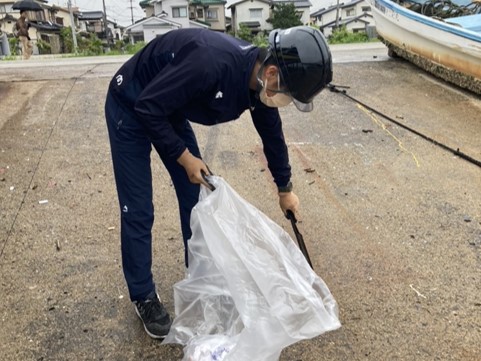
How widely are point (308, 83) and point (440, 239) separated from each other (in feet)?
6.02

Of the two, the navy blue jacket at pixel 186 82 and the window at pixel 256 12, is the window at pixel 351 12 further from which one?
the navy blue jacket at pixel 186 82

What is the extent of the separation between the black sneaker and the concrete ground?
0.19ft

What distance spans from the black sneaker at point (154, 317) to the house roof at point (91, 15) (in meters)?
53.2

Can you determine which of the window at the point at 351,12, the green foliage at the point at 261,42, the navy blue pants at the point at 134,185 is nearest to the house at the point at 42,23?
the green foliage at the point at 261,42

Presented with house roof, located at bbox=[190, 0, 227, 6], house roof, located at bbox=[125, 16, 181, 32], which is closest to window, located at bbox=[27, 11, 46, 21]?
house roof, located at bbox=[125, 16, 181, 32]

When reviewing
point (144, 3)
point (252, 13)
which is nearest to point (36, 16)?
point (144, 3)

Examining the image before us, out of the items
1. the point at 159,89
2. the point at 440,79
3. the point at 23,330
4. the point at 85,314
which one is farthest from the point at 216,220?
the point at 440,79

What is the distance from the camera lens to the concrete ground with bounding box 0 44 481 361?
2.18m

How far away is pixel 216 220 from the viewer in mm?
1844

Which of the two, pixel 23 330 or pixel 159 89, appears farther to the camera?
pixel 23 330

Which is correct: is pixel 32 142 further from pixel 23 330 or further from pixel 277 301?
pixel 277 301

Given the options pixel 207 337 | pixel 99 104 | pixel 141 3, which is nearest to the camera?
pixel 207 337

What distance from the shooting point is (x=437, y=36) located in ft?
20.9

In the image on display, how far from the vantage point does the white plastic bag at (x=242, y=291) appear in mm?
1594
